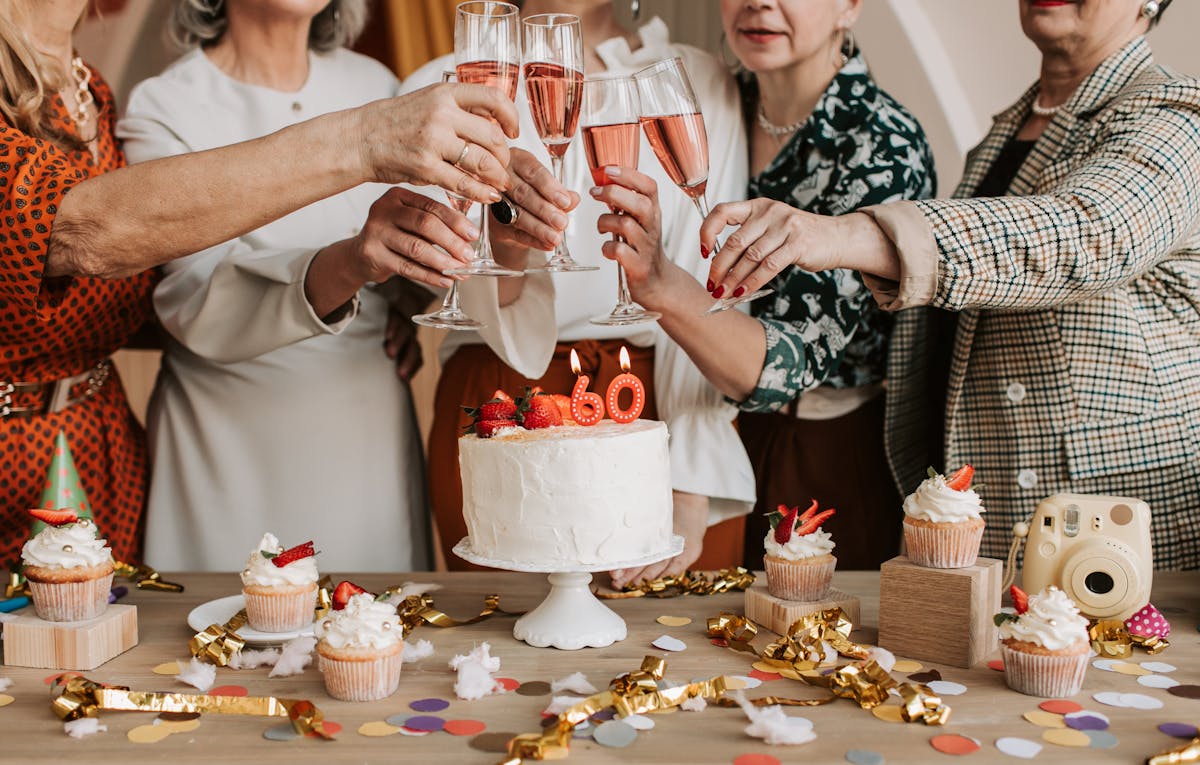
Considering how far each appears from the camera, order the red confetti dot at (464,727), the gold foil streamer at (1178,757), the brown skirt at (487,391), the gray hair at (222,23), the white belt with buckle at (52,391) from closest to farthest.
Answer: the gold foil streamer at (1178,757)
the red confetti dot at (464,727)
the white belt with buckle at (52,391)
the brown skirt at (487,391)
the gray hair at (222,23)

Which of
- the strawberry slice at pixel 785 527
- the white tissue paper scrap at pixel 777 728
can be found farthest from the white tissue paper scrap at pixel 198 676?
the strawberry slice at pixel 785 527

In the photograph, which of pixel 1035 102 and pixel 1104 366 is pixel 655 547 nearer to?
pixel 1104 366

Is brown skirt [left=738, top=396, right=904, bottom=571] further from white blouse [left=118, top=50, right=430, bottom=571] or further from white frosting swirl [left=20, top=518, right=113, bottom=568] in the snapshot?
white frosting swirl [left=20, top=518, right=113, bottom=568]

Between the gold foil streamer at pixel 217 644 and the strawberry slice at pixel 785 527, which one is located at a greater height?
the strawberry slice at pixel 785 527

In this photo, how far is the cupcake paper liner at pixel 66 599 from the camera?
1.35 m

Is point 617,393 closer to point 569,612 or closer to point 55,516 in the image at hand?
point 569,612

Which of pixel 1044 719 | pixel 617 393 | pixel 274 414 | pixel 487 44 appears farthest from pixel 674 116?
pixel 274 414

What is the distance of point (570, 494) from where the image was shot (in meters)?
1.40

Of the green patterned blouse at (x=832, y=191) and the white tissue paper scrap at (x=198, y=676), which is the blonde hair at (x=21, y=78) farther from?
the green patterned blouse at (x=832, y=191)

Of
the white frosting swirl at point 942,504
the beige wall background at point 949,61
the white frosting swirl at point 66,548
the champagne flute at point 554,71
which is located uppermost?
the beige wall background at point 949,61

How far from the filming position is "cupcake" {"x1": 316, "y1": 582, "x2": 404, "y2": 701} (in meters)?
1.22

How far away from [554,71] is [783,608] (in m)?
0.74

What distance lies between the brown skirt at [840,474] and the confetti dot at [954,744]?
1.05 metres

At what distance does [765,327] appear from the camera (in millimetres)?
1867
